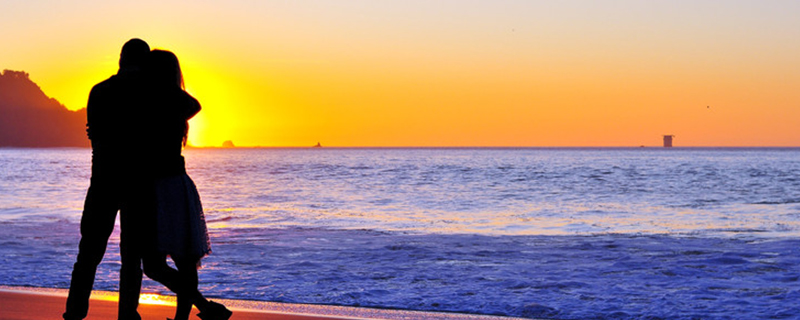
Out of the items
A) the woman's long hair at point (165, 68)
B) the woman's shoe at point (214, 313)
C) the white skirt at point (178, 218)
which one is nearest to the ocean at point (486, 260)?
the woman's shoe at point (214, 313)

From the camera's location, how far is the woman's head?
381cm

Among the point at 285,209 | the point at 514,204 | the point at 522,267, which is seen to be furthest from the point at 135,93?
the point at 514,204

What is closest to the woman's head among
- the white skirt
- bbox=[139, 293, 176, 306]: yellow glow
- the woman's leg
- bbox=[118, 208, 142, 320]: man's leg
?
the white skirt

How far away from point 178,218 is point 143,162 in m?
0.31

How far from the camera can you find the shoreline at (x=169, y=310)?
477cm

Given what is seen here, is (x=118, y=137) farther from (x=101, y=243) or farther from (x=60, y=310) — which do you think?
(x=60, y=310)

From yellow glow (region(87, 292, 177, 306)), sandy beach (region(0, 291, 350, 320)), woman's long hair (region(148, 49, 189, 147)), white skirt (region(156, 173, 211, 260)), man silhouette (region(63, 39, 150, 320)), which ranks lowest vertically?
yellow glow (region(87, 292, 177, 306))

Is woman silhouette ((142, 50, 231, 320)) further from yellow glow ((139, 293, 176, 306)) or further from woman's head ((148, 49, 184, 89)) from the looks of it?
yellow glow ((139, 293, 176, 306))

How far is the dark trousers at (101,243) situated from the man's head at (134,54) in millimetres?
523

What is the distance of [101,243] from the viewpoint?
400 cm

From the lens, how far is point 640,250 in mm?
10602

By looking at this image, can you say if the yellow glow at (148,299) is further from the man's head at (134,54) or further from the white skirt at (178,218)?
the man's head at (134,54)

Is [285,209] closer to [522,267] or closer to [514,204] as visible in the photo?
[514,204]

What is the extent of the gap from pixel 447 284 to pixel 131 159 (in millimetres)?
4149
